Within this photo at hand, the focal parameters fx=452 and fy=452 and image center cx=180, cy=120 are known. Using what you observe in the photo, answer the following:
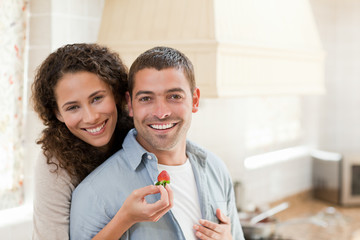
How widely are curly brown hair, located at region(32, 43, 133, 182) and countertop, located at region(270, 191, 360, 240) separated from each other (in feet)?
5.20

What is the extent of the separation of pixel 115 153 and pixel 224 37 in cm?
81

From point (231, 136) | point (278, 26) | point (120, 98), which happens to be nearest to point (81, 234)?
point (120, 98)

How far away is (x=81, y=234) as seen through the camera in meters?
1.33

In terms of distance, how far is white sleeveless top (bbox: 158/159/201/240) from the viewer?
140cm

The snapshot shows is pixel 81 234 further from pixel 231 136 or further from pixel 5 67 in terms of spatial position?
pixel 231 136

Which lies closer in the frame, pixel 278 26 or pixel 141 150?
pixel 141 150

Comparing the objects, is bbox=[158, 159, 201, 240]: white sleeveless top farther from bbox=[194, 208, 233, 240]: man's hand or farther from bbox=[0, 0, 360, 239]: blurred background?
bbox=[0, 0, 360, 239]: blurred background

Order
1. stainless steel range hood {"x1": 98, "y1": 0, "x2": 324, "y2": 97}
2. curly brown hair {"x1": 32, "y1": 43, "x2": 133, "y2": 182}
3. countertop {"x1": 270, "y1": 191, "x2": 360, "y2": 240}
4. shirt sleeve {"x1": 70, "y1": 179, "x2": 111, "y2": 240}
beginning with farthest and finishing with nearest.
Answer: countertop {"x1": 270, "y1": 191, "x2": 360, "y2": 240}, stainless steel range hood {"x1": 98, "y1": 0, "x2": 324, "y2": 97}, curly brown hair {"x1": 32, "y1": 43, "x2": 133, "y2": 182}, shirt sleeve {"x1": 70, "y1": 179, "x2": 111, "y2": 240}

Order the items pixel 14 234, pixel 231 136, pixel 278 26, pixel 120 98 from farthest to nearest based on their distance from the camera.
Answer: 1. pixel 231 136
2. pixel 278 26
3. pixel 14 234
4. pixel 120 98

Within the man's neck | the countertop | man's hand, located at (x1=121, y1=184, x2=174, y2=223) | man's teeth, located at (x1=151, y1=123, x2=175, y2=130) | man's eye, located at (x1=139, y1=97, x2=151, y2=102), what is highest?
man's eye, located at (x1=139, y1=97, x2=151, y2=102)

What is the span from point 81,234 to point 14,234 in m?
0.81

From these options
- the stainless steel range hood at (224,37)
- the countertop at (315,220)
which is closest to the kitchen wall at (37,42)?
the stainless steel range hood at (224,37)

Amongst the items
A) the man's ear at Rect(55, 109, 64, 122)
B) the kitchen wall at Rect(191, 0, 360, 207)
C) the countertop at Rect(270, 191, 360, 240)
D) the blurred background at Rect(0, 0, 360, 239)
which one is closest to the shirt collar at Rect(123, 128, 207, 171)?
the man's ear at Rect(55, 109, 64, 122)

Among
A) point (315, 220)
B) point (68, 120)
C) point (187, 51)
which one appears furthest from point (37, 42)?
point (315, 220)
